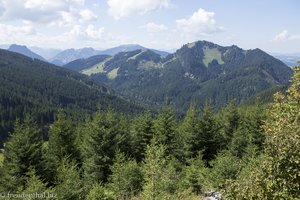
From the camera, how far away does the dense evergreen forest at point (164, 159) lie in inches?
452

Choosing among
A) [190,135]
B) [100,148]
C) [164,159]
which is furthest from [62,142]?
[164,159]

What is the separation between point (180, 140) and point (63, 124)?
64.9ft

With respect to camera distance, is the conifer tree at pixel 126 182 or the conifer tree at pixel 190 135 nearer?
the conifer tree at pixel 126 182

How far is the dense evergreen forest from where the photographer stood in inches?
452

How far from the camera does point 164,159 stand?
80.0ft

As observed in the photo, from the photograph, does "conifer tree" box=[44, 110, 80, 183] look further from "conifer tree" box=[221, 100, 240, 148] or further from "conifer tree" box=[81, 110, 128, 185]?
"conifer tree" box=[221, 100, 240, 148]

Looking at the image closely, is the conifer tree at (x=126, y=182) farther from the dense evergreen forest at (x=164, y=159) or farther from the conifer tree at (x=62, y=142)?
the conifer tree at (x=62, y=142)

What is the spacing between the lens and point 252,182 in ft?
38.7

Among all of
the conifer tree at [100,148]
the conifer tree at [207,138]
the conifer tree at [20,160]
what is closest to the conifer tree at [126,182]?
the conifer tree at [20,160]

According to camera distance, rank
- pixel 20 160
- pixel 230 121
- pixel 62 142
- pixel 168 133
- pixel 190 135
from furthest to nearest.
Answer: pixel 230 121 < pixel 168 133 < pixel 190 135 < pixel 62 142 < pixel 20 160

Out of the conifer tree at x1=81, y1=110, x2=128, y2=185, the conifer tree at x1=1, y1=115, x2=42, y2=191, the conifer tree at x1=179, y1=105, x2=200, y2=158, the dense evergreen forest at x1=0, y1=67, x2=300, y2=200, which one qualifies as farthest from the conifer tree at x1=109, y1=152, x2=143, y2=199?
the conifer tree at x1=179, y1=105, x2=200, y2=158

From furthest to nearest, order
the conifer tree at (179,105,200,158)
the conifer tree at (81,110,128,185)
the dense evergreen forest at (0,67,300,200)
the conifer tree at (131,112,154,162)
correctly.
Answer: the conifer tree at (131,112,154,162), the conifer tree at (179,105,200,158), the conifer tree at (81,110,128,185), the dense evergreen forest at (0,67,300,200)

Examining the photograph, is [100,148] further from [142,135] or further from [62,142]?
[142,135]

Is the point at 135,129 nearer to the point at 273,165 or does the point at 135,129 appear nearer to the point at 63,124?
the point at 63,124
